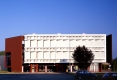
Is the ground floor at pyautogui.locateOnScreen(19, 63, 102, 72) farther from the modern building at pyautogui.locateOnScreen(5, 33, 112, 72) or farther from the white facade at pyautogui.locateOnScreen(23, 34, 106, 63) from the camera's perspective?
the white facade at pyautogui.locateOnScreen(23, 34, 106, 63)

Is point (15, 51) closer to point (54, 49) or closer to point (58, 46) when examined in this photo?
point (54, 49)

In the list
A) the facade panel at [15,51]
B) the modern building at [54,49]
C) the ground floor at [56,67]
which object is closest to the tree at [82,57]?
the modern building at [54,49]

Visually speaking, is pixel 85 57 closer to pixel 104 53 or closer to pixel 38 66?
pixel 104 53

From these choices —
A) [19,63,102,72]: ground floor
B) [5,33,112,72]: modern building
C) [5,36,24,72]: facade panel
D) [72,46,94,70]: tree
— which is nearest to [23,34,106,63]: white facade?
[5,33,112,72]: modern building

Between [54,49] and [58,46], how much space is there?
1636 mm

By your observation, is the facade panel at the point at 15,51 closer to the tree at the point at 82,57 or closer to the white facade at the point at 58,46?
the white facade at the point at 58,46

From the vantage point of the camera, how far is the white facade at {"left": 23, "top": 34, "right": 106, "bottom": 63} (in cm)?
9162

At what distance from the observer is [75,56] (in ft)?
256

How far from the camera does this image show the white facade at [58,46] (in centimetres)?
9162

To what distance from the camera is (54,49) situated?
91.6 m

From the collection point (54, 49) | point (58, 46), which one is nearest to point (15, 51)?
point (54, 49)

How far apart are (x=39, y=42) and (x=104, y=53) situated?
21.6 m

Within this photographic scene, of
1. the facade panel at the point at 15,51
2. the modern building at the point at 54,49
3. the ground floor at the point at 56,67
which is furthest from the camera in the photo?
the facade panel at the point at 15,51

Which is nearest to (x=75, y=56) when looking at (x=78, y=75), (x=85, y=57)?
(x=85, y=57)
